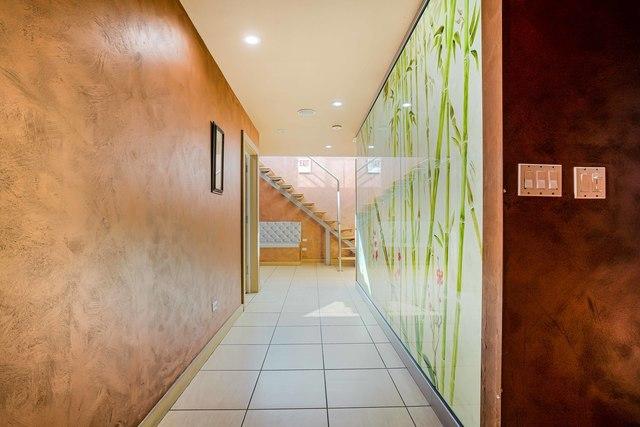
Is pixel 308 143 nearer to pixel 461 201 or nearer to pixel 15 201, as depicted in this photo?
pixel 461 201

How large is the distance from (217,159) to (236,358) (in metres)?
1.75

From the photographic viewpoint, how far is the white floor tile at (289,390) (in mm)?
2064

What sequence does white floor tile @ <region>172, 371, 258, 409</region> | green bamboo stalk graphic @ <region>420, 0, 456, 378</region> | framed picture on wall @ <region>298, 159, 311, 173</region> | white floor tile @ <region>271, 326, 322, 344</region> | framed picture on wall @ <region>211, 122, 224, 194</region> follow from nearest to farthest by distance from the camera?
green bamboo stalk graphic @ <region>420, 0, 456, 378</region>
white floor tile @ <region>172, 371, 258, 409</region>
framed picture on wall @ <region>211, 122, 224, 194</region>
white floor tile @ <region>271, 326, 322, 344</region>
framed picture on wall @ <region>298, 159, 311, 173</region>

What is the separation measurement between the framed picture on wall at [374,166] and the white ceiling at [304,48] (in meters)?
0.73

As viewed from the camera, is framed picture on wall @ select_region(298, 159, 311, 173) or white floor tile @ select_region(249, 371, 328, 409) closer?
white floor tile @ select_region(249, 371, 328, 409)

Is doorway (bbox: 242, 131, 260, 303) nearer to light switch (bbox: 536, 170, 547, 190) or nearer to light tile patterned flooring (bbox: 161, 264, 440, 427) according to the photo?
light tile patterned flooring (bbox: 161, 264, 440, 427)

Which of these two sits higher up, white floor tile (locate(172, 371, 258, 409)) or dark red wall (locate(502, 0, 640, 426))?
dark red wall (locate(502, 0, 640, 426))

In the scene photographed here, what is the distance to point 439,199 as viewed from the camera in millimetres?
1908

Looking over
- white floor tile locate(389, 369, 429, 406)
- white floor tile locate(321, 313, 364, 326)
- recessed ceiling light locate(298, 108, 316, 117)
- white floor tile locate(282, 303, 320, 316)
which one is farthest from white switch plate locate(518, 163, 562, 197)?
recessed ceiling light locate(298, 108, 316, 117)

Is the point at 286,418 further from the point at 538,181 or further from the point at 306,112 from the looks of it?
the point at 306,112

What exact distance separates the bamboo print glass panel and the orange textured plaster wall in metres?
1.62

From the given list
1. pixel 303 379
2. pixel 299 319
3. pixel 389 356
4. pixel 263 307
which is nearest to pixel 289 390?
pixel 303 379

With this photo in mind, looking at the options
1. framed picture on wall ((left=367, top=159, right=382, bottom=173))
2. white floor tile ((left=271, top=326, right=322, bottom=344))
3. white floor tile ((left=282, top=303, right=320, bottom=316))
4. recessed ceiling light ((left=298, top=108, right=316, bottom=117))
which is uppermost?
recessed ceiling light ((left=298, top=108, right=316, bottom=117))

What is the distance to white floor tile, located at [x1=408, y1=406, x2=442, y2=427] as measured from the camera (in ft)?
6.12
